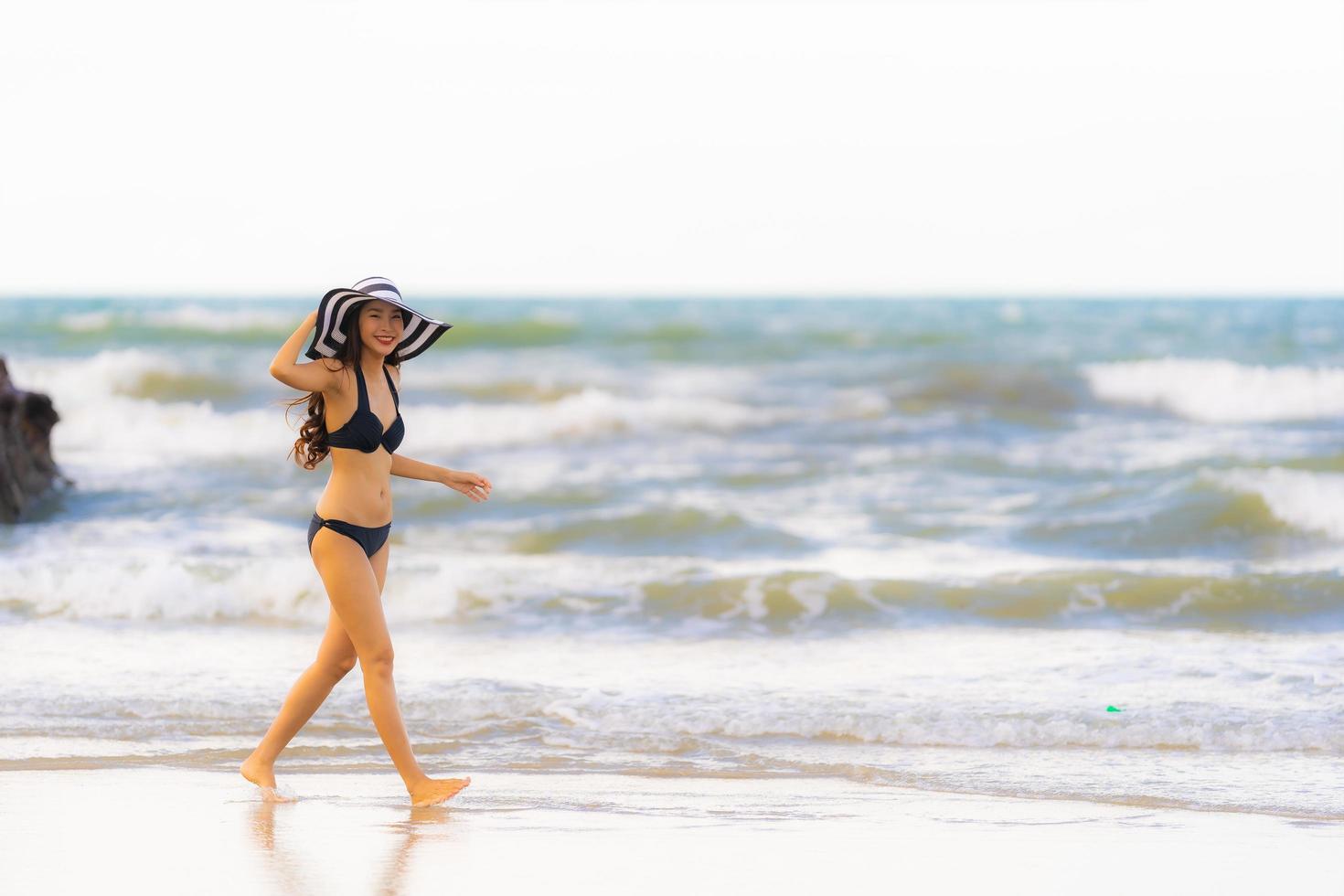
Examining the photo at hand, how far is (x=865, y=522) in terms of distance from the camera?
1212cm

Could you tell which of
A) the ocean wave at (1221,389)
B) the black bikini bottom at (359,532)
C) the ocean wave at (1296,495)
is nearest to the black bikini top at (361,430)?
the black bikini bottom at (359,532)

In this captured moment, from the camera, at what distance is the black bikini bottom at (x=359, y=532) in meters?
4.68

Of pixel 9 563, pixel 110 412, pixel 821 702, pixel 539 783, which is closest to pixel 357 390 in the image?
pixel 539 783

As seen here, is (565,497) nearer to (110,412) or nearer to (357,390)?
(357,390)

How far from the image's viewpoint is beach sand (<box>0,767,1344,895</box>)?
158 inches

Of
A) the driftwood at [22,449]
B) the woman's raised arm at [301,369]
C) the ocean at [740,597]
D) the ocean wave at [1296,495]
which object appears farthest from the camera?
the ocean wave at [1296,495]

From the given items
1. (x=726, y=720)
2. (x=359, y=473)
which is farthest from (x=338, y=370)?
(x=726, y=720)

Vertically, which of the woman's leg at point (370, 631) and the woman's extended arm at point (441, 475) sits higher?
the woman's extended arm at point (441, 475)

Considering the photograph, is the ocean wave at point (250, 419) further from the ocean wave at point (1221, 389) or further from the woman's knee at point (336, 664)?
the woman's knee at point (336, 664)

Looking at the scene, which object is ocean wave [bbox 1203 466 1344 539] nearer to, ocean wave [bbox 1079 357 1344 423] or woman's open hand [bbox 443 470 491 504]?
woman's open hand [bbox 443 470 491 504]

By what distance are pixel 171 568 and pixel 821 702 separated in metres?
4.37

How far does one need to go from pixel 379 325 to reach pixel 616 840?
1.71m

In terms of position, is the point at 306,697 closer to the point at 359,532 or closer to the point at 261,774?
the point at 261,774

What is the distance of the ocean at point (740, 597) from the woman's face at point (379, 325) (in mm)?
1756
